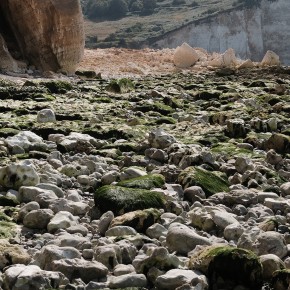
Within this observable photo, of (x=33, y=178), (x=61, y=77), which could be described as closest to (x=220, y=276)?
(x=33, y=178)

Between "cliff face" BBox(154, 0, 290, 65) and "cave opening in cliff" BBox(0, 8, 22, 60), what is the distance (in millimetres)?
50230

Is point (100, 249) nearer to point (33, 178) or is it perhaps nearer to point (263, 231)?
point (263, 231)

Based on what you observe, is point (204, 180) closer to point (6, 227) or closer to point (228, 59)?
point (6, 227)

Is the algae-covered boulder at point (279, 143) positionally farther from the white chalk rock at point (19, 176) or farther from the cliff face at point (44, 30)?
the cliff face at point (44, 30)

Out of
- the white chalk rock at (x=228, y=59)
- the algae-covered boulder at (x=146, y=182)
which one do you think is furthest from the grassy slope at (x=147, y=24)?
the algae-covered boulder at (x=146, y=182)

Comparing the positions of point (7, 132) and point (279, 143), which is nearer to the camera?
point (279, 143)

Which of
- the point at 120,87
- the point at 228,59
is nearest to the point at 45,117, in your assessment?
the point at 120,87

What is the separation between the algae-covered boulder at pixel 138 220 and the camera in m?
5.26

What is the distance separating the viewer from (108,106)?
1459cm

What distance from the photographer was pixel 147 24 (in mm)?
75875

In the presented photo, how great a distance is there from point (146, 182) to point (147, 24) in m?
70.5

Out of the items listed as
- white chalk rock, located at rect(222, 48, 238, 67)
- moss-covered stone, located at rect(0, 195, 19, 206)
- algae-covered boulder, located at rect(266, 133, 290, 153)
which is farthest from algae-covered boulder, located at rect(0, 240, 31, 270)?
white chalk rock, located at rect(222, 48, 238, 67)

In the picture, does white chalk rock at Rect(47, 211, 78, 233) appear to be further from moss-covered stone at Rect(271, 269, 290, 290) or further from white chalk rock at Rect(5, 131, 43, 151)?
white chalk rock at Rect(5, 131, 43, 151)

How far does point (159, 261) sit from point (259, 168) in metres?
3.73
